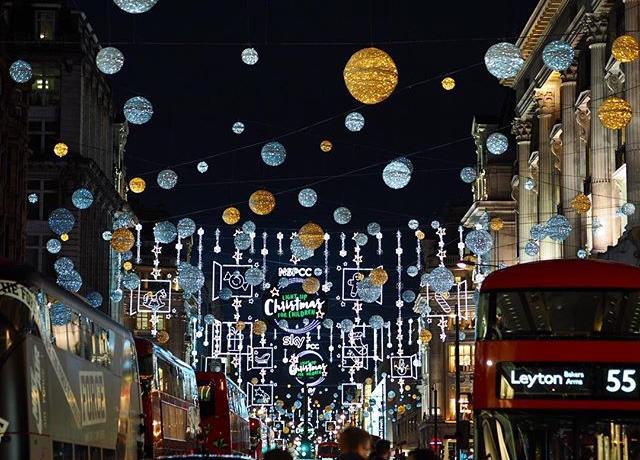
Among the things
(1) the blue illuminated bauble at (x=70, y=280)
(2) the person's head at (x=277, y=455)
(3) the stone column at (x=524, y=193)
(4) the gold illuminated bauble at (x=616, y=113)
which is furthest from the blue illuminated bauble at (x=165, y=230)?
(3) the stone column at (x=524, y=193)

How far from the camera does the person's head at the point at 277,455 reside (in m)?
12.8

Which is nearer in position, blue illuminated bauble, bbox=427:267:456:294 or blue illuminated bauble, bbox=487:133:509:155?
blue illuminated bauble, bbox=487:133:509:155

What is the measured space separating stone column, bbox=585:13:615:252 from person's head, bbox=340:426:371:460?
36817 mm

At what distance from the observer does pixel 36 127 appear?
77500 millimetres

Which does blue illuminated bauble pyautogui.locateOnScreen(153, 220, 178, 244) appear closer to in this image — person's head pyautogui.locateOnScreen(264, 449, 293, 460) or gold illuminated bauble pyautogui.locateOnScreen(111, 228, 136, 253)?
gold illuminated bauble pyautogui.locateOnScreen(111, 228, 136, 253)

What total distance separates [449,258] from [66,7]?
46.8 metres

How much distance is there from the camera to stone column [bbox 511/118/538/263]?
7088 cm

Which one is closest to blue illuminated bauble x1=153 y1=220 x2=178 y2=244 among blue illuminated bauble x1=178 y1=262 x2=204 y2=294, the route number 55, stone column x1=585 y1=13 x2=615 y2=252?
blue illuminated bauble x1=178 y1=262 x2=204 y2=294

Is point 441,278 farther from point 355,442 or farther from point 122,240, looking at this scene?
point 355,442

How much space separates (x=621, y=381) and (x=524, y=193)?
53189 millimetres

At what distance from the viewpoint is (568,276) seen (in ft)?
68.9

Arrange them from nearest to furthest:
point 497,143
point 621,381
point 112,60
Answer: point 621,381
point 112,60
point 497,143

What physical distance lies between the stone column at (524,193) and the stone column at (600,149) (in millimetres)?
18367

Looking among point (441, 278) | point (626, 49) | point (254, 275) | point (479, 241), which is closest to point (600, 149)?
point (479, 241)
